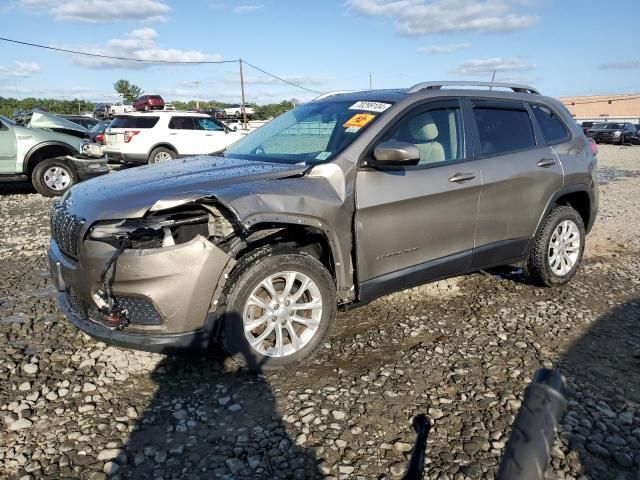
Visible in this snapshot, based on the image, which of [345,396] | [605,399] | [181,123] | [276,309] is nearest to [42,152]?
[181,123]

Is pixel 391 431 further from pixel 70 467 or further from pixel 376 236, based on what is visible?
pixel 70 467

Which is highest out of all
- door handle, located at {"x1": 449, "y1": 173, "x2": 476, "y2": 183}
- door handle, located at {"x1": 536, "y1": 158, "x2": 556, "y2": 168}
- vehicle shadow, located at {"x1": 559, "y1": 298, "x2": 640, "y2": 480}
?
door handle, located at {"x1": 536, "y1": 158, "x2": 556, "y2": 168}

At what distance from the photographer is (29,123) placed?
400 inches

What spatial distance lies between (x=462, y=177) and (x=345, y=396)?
191cm

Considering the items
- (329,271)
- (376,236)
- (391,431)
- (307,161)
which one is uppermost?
(307,161)

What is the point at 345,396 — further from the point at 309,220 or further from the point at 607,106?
the point at 607,106

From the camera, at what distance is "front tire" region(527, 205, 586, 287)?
4.55 metres

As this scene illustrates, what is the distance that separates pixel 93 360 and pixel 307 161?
78.4 inches

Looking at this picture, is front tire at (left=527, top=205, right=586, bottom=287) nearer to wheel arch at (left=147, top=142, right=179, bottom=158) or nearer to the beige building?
wheel arch at (left=147, top=142, right=179, bottom=158)

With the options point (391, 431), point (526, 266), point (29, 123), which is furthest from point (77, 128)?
point (391, 431)

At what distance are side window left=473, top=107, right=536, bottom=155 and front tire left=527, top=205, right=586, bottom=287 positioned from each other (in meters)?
0.76

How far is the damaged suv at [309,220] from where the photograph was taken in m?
2.84

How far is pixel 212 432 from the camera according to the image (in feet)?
8.59

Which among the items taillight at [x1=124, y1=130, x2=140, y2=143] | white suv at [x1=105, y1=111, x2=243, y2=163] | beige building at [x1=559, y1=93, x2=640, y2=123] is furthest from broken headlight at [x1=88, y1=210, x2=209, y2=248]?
beige building at [x1=559, y1=93, x2=640, y2=123]
